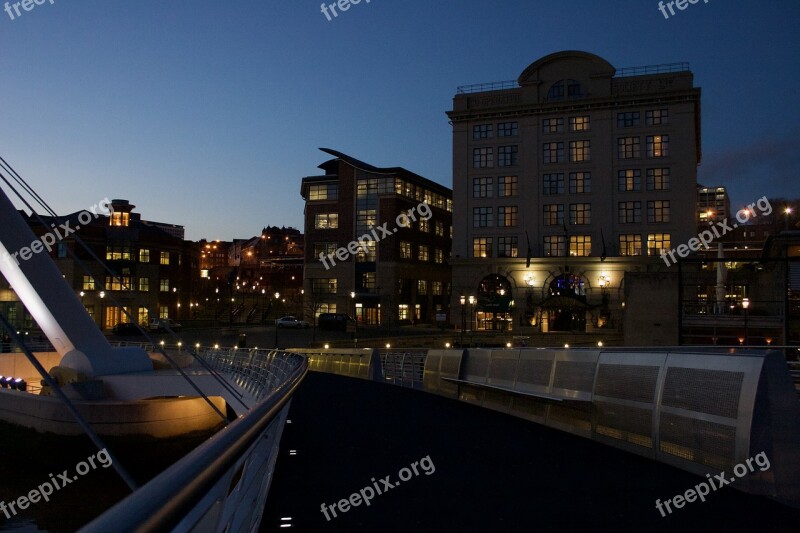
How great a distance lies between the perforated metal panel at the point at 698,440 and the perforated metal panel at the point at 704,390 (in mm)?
147

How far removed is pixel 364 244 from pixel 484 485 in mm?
77434

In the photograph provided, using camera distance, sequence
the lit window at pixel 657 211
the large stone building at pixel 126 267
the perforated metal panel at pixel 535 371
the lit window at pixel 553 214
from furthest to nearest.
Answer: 1. the large stone building at pixel 126 267
2. the lit window at pixel 553 214
3. the lit window at pixel 657 211
4. the perforated metal panel at pixel 535 371

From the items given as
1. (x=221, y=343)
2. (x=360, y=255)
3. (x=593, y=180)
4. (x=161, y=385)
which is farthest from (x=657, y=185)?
(x=161, y=385)

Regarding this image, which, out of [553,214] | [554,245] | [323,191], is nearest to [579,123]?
[553,214]

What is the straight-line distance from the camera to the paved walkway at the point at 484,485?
5.88 m

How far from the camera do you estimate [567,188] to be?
71.6 metres

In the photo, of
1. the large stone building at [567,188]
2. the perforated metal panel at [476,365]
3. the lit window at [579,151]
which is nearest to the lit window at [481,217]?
the large stone building at [567,188]

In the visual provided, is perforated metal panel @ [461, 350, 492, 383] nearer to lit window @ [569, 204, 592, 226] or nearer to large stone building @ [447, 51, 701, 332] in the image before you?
large stone building @ [447, 51, 701, 332]

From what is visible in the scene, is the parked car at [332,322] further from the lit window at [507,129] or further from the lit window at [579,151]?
the lit window at [579,151]

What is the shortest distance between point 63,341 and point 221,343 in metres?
32.0

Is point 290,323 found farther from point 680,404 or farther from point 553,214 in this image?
point 680,404

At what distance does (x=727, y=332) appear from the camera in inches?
1474

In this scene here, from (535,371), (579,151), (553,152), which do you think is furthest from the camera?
(553,152)

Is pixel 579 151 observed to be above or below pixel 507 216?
above
